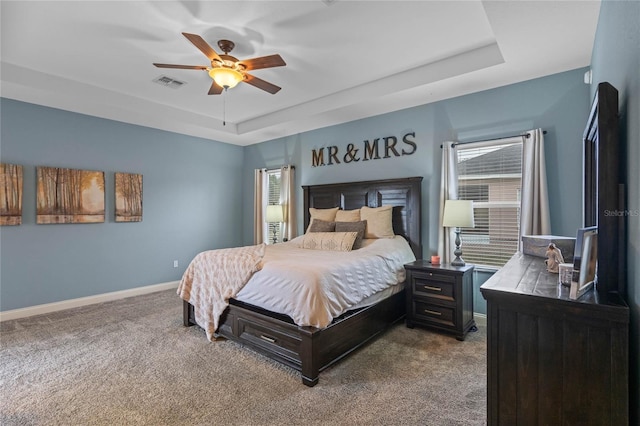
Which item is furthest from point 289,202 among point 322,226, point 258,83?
point 258,83

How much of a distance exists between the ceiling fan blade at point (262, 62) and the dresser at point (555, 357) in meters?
2.29

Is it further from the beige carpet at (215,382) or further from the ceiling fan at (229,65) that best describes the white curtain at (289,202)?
the ceiling fan at (229,65)

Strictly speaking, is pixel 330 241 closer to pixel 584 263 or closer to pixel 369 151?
pixel 369 151

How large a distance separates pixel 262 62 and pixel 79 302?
13.7ft

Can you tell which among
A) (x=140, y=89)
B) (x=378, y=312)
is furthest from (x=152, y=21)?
(x=378, y=312)

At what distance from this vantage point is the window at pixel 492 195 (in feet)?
11.3

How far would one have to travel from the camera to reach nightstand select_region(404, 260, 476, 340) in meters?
3.09

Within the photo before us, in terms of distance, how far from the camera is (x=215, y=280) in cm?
310

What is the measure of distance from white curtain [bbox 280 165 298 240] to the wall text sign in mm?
504

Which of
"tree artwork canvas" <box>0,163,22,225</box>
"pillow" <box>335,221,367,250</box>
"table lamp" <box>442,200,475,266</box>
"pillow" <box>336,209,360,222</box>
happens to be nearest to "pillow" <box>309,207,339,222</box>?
"pillow" <box>336,209,360,222</box>

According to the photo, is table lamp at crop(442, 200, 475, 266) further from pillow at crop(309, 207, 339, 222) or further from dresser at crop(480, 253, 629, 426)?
dresser at crop(480, 253, 629, 426)

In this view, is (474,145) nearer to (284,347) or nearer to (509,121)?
(509,121)

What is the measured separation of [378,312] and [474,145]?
2.28 metres

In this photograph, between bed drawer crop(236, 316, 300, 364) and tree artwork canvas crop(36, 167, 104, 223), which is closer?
bed drawer crop(236, 316, 300, 364)
